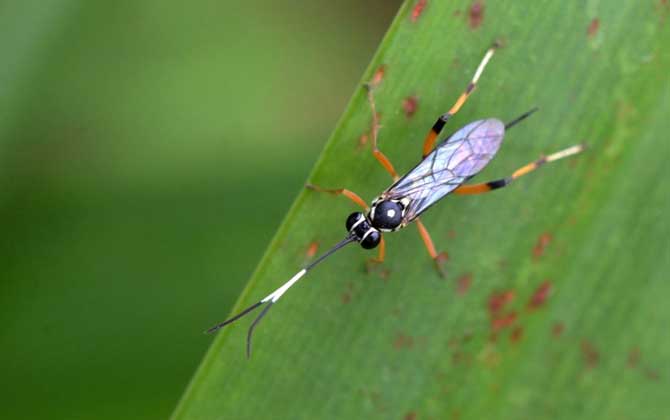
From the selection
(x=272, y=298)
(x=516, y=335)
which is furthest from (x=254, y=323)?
(x=516, y=335)

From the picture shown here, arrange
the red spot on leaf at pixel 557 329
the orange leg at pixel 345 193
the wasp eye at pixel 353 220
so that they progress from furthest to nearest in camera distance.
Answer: the wasp eye at pixel 353 220 → the orange leg at pixel 345 193 → the red spot on leaf at pixel 557 329

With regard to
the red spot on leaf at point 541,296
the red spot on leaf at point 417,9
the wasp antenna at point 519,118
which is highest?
the red spot on leaf at point 417,9

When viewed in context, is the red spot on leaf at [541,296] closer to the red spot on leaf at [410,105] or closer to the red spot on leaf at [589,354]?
the red spot on leaf at [589,354]

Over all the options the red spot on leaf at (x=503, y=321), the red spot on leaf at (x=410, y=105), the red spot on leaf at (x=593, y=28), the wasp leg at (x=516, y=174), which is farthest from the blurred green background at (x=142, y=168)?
the red spot on leaf at (x=593, y=28)

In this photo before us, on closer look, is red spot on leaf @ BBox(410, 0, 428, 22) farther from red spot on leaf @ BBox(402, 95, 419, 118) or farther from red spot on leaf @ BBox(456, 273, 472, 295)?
red spot on leaf @ BBox(456, 273, 472, 295)

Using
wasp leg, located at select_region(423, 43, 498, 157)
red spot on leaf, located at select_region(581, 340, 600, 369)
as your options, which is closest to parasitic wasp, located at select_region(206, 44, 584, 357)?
wasp leg, located at select_region(423, 43, 498, 157)

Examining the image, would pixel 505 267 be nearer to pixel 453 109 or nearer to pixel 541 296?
pixel 541 296

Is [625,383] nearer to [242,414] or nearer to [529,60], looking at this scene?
[529,60]

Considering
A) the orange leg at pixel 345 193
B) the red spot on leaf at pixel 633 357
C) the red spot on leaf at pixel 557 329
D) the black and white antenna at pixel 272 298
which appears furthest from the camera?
the orange leg at pixel 345 193
